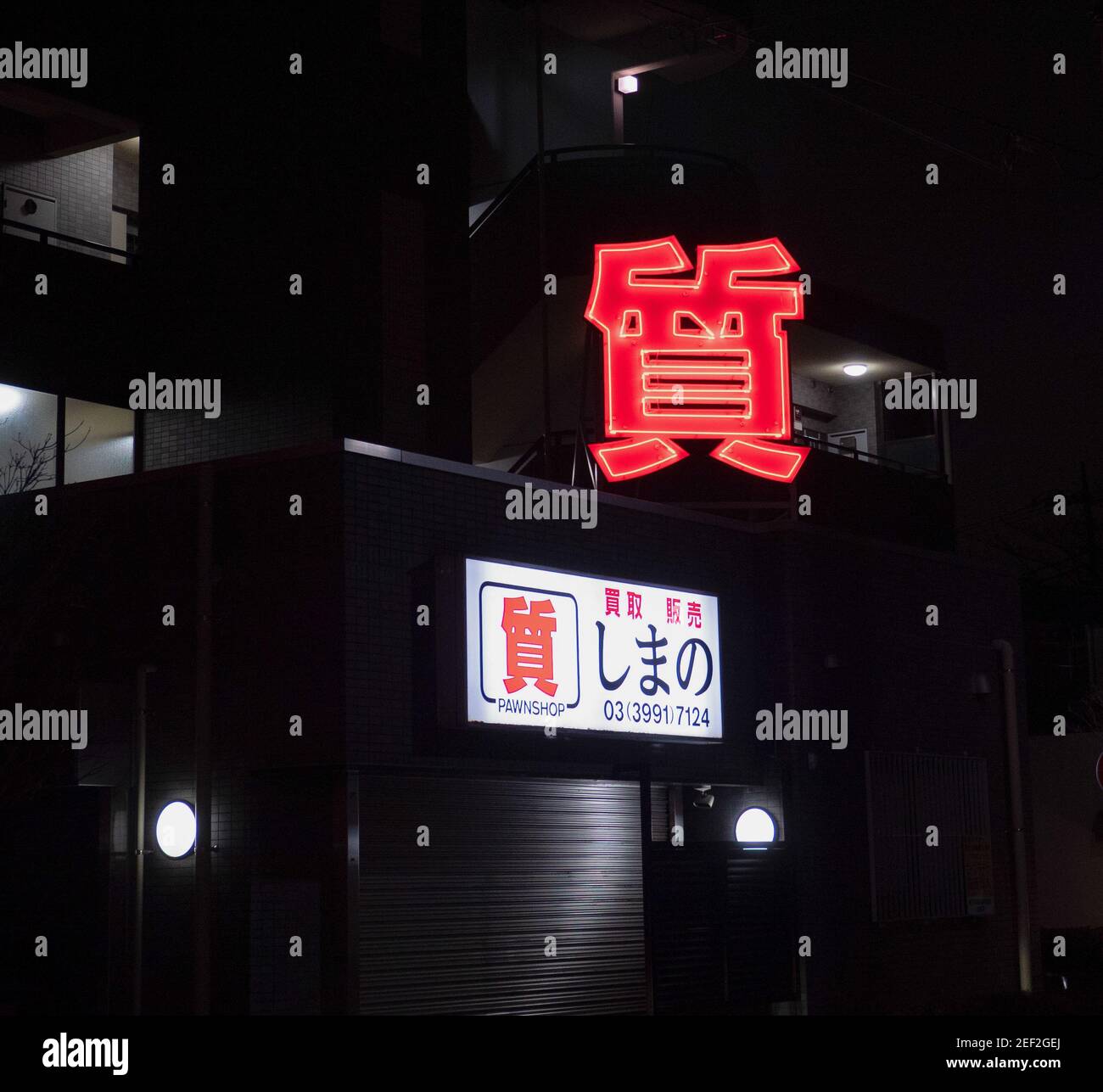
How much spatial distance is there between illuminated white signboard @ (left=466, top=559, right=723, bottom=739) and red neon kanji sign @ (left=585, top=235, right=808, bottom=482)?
262 cm

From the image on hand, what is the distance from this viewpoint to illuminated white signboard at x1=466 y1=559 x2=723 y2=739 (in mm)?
13945

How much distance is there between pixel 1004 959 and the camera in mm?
19234

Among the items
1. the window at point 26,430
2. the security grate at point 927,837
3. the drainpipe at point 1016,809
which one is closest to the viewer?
the security grate at point 927,837

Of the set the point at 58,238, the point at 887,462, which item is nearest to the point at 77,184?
the point at 58,238

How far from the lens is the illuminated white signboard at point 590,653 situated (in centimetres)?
1395

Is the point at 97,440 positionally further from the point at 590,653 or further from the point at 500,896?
the point at 500,896

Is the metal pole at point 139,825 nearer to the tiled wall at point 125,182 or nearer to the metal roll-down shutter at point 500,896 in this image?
the metal roll-down shutter at point 500,896

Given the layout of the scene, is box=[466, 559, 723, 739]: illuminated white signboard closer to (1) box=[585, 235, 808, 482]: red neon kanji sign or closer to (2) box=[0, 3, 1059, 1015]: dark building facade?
(2) box=[0, 3, 1059, 1015]: dark building facade

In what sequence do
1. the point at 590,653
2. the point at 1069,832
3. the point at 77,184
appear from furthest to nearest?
1. the point at 1069,832
2. the point at 77,184
3. the point at 590,653

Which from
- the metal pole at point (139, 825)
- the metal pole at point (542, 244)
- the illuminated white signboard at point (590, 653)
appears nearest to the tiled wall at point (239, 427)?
the metal pole at point (542, 244)

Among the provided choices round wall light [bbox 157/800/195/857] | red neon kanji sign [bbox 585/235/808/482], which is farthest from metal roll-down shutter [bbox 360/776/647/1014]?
red neon kanji sign [bbox 585/235/808/482]

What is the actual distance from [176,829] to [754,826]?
243 inches

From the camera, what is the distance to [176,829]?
538 inches

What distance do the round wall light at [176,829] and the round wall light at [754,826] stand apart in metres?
5.90
